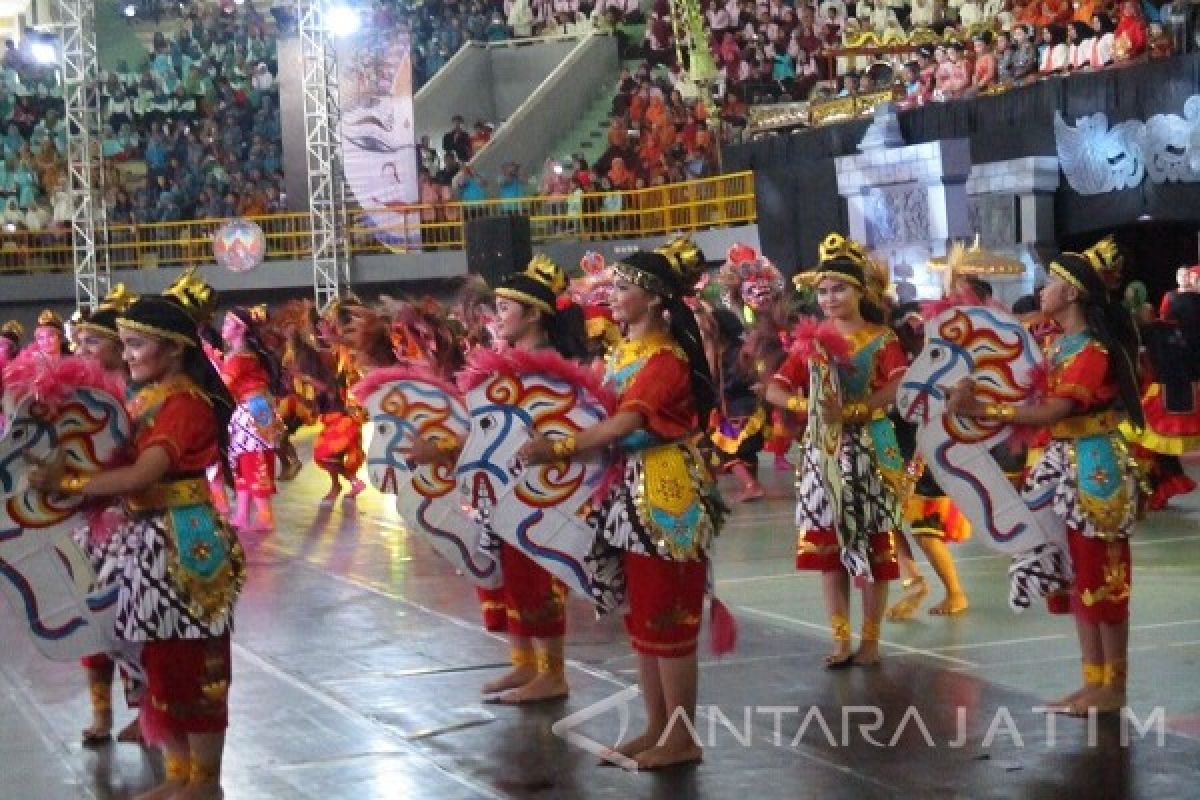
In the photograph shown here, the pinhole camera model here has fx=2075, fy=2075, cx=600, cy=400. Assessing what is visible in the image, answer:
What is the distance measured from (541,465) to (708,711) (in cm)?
135

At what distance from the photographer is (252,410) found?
14.2 meters

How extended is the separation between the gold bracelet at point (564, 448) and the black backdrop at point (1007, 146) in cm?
1184

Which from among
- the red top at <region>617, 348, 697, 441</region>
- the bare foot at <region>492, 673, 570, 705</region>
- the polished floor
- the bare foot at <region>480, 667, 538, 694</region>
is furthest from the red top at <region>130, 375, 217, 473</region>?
the bare foot at <region>480, 667, 538, 694</region>

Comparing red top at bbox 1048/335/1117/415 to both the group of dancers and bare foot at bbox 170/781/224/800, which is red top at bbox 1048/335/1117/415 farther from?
bare foot at bbox 170/781/224/800

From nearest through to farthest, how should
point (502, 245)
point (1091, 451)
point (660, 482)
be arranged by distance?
1. point (660, 482)
2. point (1091, 451)
3. point (502, 245)

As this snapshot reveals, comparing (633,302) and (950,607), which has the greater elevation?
(633,302)

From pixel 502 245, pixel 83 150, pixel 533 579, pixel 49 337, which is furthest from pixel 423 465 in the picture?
pixel 83 150

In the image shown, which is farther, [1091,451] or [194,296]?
[1091,451]

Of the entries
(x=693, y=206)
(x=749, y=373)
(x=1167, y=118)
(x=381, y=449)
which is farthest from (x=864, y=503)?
(x=693, y=206)

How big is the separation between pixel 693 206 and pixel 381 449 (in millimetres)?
18554

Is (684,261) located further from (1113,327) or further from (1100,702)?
(1100,702)

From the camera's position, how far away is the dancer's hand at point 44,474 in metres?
6.27

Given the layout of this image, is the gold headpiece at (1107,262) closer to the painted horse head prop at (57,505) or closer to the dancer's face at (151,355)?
the dancer's face at (151,355)

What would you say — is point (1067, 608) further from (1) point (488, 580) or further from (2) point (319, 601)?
(2) point (319, 601)
